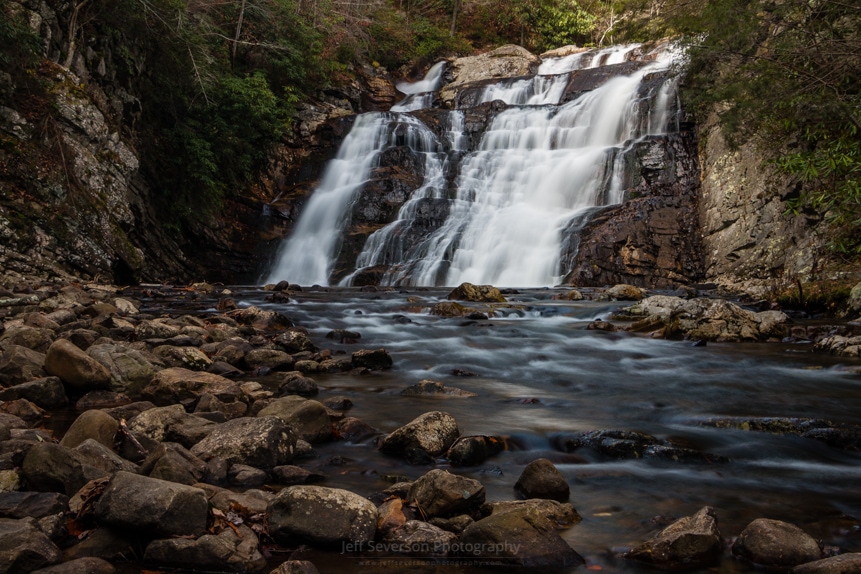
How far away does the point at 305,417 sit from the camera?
14.3 ft

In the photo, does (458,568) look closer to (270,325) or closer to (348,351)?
(348,351)

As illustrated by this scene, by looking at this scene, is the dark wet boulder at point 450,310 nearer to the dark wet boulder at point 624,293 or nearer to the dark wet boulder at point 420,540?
the dark wet boulder at point 624,293

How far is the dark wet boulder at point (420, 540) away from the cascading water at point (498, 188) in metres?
14.2

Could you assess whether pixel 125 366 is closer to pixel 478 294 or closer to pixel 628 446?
pixel 628 446

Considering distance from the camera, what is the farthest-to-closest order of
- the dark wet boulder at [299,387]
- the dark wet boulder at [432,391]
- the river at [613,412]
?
the dark wet boulder at [432,391] < the dark wet boulder at [299,387] < the river at [613,412]

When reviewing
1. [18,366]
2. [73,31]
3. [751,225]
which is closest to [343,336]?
[18,366]

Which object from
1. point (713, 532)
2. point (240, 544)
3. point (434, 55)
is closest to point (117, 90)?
point (240, 544)

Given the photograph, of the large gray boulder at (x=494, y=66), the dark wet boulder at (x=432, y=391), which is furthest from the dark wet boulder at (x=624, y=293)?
the large gray boulder at (x=494, y=66)

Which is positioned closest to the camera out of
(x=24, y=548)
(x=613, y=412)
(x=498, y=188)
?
(x=24, y=548)

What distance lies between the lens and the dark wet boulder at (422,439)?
4023mm

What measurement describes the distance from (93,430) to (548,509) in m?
2.77

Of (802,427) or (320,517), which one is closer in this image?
(320,517)

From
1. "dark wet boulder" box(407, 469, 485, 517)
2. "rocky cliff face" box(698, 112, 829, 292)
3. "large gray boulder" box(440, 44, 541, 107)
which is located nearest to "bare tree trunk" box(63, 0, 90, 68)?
"dark wet boulder" box(407, 469, 485, 517)

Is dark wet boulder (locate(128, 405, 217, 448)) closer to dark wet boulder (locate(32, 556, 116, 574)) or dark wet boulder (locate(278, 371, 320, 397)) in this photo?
dark wet boulder (locate(32, 556, 116, 574))
